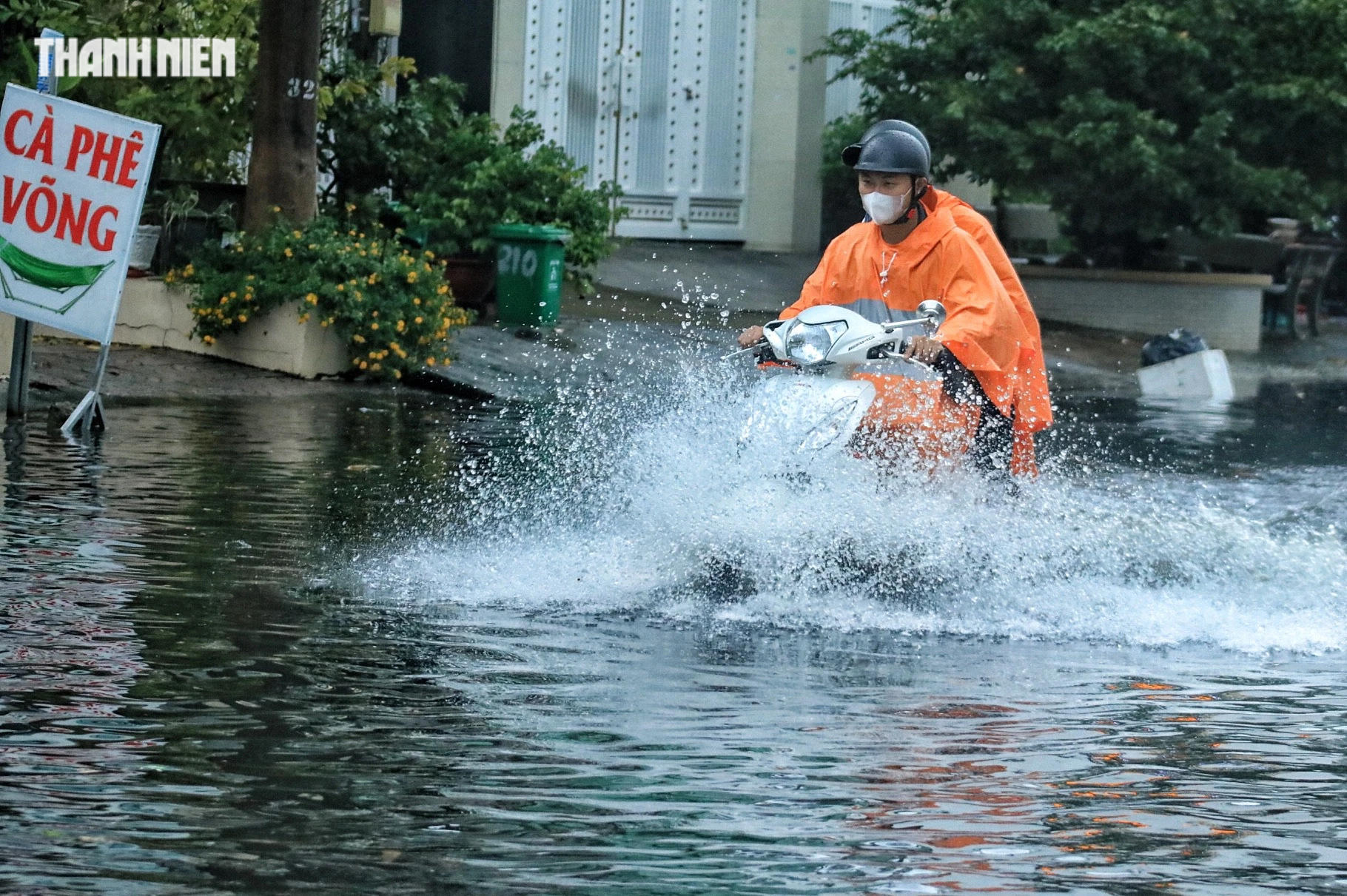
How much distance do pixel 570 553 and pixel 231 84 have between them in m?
8.55

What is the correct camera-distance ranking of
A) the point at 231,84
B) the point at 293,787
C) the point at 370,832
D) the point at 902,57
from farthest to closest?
the point at 902,57 → the point at 231,84 → the point at 293,787 → the point at 370,832

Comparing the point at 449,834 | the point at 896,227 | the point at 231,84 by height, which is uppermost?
the point at 231,84

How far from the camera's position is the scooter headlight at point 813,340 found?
654cm

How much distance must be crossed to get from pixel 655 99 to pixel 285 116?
8009mm

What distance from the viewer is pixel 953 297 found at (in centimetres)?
685

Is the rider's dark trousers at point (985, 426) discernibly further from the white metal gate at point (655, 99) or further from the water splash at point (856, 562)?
the white metal gate at point (655, 99)

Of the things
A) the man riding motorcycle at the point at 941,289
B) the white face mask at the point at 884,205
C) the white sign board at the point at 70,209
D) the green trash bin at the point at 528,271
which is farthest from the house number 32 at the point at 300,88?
the white face mask at the point at 884,205

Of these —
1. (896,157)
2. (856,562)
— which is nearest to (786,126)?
(896,157)

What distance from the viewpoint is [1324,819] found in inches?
175

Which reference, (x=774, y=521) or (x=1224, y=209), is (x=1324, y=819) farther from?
(x=1224, y=209)

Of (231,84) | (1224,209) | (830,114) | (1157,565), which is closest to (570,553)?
(1157,565)

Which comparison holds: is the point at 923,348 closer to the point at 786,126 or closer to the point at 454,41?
the point at 454,41

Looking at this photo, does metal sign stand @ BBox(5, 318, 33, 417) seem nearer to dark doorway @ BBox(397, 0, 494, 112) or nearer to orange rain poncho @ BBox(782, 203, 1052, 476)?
orange rain poncho @ BBox(782, 203, 1052, 476)

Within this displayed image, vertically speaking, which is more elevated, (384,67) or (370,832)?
(384,67)
